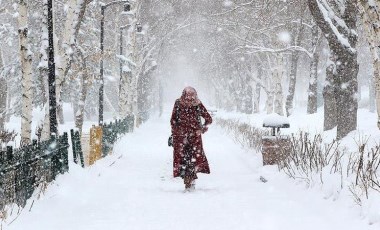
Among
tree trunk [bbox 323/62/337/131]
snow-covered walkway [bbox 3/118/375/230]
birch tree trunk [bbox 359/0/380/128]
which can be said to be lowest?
snow-covered walkway [bbox 3/118/375/230]

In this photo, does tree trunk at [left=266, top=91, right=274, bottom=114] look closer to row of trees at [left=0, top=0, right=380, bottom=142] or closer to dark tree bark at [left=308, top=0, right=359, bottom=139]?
row of trees at [left=0, top=0, right=380, bottom=142]

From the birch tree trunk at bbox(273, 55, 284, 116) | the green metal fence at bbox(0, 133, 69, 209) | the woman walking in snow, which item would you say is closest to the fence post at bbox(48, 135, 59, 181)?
the green metal fence at bbox(0, 133, 69, 209)

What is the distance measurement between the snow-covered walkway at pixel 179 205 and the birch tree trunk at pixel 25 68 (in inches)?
111

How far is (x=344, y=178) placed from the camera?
6.74 m

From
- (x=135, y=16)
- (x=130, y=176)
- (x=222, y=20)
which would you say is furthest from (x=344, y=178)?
(x=222, y=20)

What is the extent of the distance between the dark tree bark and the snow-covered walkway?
8.35 feet

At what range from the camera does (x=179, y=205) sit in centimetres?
709

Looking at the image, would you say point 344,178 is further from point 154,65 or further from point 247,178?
point 154,65

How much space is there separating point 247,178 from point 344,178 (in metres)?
3.16

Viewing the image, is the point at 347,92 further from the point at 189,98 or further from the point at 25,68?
the point at 25,68

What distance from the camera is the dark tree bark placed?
11.4m

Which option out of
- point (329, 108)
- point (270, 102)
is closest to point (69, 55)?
point (329, 108)

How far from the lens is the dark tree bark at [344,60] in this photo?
1139 cm

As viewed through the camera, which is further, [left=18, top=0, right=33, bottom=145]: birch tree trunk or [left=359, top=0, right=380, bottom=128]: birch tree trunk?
[left=18, top=0, right=33, bottom=145]: birch tree trunk
